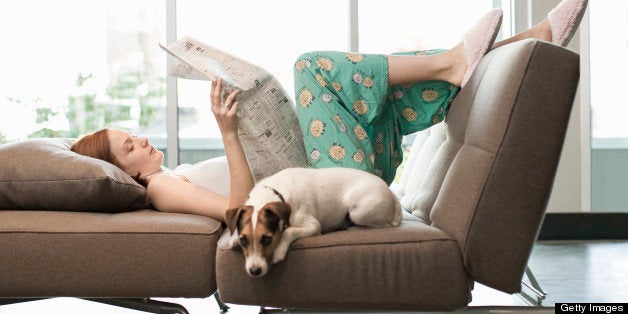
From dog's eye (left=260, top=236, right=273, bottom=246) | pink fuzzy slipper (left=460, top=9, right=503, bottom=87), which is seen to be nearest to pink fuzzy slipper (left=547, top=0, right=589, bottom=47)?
pink fuzzy slipper (left=460, top=9, right=503, bottom=87)

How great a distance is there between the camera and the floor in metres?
3.00

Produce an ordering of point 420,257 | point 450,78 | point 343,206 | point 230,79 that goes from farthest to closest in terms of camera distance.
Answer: point 450,78, point 230,79, point 343,206, point 420,257

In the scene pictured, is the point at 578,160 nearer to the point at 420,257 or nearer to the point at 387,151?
the point at 387,151

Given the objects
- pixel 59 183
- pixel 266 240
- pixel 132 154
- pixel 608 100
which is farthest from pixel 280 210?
pixel 608 100

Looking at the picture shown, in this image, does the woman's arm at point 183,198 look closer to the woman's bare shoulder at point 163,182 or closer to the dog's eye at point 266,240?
the woman's bare shoulder at point 163,182

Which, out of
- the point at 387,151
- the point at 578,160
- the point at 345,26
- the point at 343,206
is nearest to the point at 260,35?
the point at 345,26

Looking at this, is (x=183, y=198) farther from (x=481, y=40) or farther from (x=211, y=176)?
(x=481, y=40)

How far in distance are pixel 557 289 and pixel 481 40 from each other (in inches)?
55.4

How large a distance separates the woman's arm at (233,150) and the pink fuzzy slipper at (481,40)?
0.72 m

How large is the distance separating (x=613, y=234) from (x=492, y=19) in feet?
10.6

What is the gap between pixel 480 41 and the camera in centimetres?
229

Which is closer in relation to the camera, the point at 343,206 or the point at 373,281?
the point at 373,281

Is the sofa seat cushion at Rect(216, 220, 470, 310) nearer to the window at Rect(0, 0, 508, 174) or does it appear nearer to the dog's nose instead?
the dog's nose

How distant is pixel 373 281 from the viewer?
180 cm
